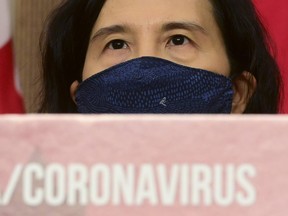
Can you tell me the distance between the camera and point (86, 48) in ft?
3.79

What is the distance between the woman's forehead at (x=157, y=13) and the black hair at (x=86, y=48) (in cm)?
5

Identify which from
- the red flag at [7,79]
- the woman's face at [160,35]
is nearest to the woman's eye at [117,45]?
the woman's face at [160,35]

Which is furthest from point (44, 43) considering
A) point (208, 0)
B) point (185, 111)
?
point (185, 111)

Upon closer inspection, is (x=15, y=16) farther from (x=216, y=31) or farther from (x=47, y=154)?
(x=47, y=154)

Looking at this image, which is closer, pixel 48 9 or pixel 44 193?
pixel 44 193

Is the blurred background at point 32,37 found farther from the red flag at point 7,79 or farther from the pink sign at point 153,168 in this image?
the pink sign at point 153,168

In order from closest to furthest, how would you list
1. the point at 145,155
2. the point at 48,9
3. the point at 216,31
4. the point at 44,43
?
1. the point at 145,155
2. the point at 216,31
3. the point at 44,43
4. the point at 48,9

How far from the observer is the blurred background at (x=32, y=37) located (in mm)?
1458

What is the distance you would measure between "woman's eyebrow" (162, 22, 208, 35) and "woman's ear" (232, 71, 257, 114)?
0.11m

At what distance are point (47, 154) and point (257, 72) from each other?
852 millimetres

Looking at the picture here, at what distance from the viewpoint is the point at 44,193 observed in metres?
0.32

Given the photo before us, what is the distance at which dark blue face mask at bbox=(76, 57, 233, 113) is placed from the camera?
890 millimetres

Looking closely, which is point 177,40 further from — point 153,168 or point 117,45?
point 153,168

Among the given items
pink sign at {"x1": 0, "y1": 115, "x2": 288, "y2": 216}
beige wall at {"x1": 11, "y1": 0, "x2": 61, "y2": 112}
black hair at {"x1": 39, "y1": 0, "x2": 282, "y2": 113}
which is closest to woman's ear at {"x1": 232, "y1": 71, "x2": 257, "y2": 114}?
black hair at {"x1": 39, "y1": 0, "x2": 282, "y2": 113}
